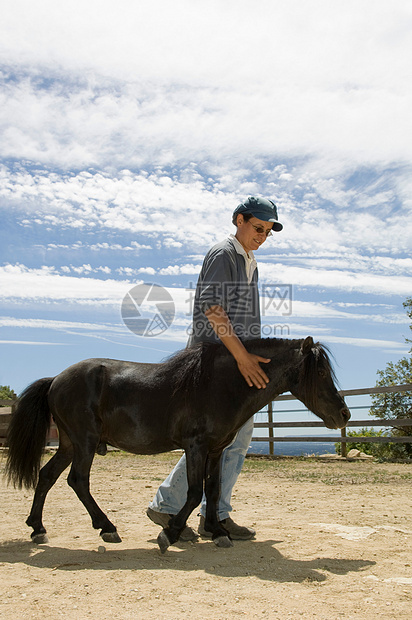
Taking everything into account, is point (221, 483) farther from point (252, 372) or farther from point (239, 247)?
point (239, 247)

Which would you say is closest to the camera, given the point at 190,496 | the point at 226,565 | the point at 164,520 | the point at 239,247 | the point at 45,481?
the point at 226,565

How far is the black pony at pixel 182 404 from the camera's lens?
12.1 feet

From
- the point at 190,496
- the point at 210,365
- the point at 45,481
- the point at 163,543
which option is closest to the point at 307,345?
the point at 210,365

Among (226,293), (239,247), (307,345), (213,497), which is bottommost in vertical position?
(213,497)

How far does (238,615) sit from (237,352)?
1736 mm

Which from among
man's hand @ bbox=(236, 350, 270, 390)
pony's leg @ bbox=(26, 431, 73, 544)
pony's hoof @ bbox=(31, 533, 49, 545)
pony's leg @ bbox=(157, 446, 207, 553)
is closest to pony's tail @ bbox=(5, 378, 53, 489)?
pony's leg @ bbox=(26, 431, 73, 544)

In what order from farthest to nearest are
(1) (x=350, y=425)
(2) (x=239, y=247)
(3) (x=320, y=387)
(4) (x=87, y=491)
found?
1. (1) (x=350, y=425)
2. (2) (x=239, y=247)
3. (4) (x=87, y=491)
4. (3) (x=320, y=387)

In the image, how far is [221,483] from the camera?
13.8 ft

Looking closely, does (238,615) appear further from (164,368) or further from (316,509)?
(316,509)

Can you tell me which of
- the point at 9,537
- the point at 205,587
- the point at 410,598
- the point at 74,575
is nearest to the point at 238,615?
the point at 205,587

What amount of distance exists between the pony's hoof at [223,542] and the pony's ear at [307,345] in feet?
4.75

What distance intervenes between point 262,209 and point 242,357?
1.24m

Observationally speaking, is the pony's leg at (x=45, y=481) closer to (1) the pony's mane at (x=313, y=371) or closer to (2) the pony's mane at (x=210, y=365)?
(2) the pony's mane at (x=210, y=365)

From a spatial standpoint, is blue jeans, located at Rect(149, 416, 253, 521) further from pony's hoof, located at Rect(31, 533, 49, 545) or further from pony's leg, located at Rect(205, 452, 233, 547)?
pony's hoof, located at Rect(31, 533, 49, 545)
